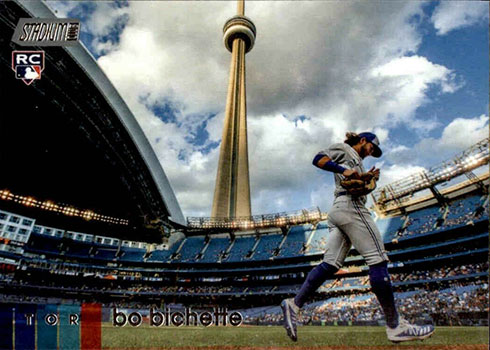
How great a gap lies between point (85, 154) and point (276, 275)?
2614 centimetres

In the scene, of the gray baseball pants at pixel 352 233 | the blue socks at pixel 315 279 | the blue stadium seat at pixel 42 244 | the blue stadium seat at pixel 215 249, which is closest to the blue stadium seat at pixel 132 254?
the blue stadium seat at pixel 42 244

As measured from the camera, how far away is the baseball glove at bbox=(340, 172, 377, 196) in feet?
12.2

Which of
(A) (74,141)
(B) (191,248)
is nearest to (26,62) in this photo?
(A) (74,141)

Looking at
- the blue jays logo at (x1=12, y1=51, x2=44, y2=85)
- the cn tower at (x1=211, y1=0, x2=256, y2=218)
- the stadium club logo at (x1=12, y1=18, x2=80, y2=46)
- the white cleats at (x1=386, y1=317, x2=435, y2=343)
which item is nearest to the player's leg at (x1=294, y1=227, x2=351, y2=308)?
the white cleats at (x1=386, y1=317, x2=435, y2=343)

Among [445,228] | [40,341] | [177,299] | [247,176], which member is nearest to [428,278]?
[445,228]

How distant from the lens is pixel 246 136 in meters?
73.1

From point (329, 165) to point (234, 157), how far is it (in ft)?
221

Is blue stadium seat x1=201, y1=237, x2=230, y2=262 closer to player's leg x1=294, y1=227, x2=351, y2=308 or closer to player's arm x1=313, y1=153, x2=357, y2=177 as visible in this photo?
player's leg x1=294, y1=227, x2=351, y2=308

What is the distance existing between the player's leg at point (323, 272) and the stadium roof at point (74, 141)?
23.2 meters

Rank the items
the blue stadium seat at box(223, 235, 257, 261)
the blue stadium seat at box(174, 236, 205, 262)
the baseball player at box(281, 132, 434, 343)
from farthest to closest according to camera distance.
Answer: the blue stadium seat at box(174, 236, 205, 262), the blue stadium seat at box(223, 235, 257, 261), the baseball player at box(281, 132, 434, 343)

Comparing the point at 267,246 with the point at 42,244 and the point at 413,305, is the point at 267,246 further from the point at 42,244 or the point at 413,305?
the point at 42,244

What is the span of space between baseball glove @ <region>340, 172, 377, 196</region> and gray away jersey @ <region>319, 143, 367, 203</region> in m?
0.20

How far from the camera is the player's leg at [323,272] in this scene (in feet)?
13.1

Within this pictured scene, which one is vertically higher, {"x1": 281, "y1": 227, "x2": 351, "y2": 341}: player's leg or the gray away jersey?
the gray away jersey
